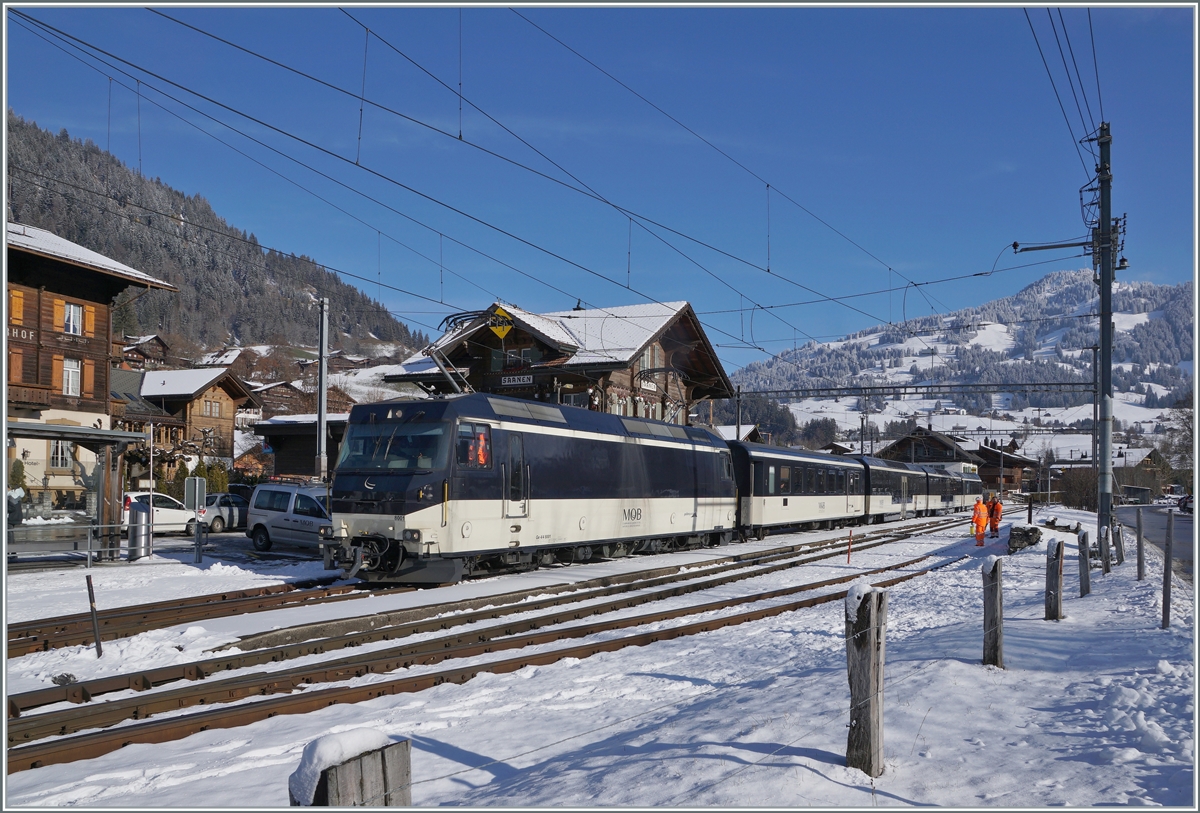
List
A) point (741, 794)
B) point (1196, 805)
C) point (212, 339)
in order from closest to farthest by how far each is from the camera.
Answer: point (1196, 805), point (741, 794), point (212, 339)

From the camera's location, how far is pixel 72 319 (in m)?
33.2

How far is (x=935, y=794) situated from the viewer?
5.19 metres

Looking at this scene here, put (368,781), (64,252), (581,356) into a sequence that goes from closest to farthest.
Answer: (368,781)
(64,252)
(581,356)

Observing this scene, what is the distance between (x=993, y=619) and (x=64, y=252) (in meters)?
33.5

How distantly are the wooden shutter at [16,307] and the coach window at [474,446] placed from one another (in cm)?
2422

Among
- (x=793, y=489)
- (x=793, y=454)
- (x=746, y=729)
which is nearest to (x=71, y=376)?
(x=793, y=454)

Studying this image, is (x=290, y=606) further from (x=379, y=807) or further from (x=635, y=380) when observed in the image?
(x=635, y=380)

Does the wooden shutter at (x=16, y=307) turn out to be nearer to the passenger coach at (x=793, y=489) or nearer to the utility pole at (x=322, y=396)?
the utility pole at (x=322, y=396)

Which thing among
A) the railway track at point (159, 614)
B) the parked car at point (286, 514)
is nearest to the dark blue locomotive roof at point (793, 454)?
the parked car at point (286, 514)

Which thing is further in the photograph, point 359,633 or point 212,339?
point 212,339

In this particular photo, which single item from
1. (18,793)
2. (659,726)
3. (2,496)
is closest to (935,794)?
(659,726)

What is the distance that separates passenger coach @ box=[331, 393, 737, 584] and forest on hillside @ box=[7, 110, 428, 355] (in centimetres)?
10680

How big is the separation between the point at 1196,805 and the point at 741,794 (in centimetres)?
248

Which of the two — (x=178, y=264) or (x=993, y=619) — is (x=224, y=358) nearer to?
(x=178, y=264)
